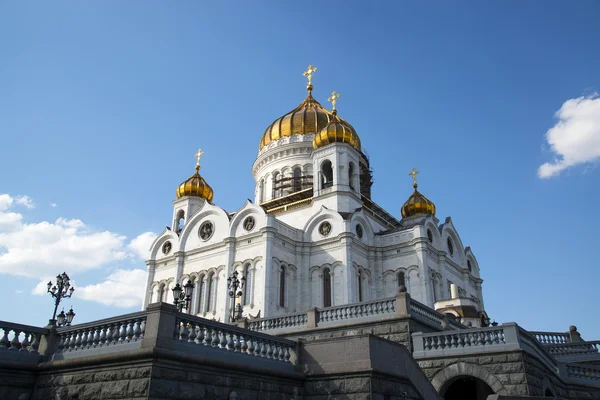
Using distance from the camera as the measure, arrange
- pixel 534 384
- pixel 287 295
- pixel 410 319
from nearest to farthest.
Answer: pixel 534 384, pixel 410 319, pixel 287 295

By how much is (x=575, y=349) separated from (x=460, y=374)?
32.4ft

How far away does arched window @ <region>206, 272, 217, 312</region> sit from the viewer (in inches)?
1345

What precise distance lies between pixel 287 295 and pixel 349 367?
22882 mm

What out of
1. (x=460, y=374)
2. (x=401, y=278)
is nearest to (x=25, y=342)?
(x=460, y=374)

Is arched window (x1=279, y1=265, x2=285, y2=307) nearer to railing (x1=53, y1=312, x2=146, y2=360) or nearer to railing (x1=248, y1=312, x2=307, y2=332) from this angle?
railing (x1=248, y1=312, x2=307, y2=332)

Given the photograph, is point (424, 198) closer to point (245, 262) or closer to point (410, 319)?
point (245, 262)

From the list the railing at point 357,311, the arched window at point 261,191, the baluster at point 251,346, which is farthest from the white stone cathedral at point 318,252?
the baluster at point 251,346

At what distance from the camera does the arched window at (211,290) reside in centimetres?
3416

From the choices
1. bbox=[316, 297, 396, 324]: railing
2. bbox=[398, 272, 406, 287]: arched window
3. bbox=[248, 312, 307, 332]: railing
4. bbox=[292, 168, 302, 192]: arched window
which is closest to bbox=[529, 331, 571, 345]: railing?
bbox=[316, 297, 396, 324]: railing

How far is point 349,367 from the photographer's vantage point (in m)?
10.9

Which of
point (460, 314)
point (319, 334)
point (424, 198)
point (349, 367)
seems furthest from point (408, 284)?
point (349, 367)

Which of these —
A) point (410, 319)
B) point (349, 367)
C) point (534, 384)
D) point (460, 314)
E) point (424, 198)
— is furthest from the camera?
point (424, 198)

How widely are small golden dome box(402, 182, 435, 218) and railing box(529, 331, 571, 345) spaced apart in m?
18.2

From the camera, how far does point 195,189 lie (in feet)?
141
